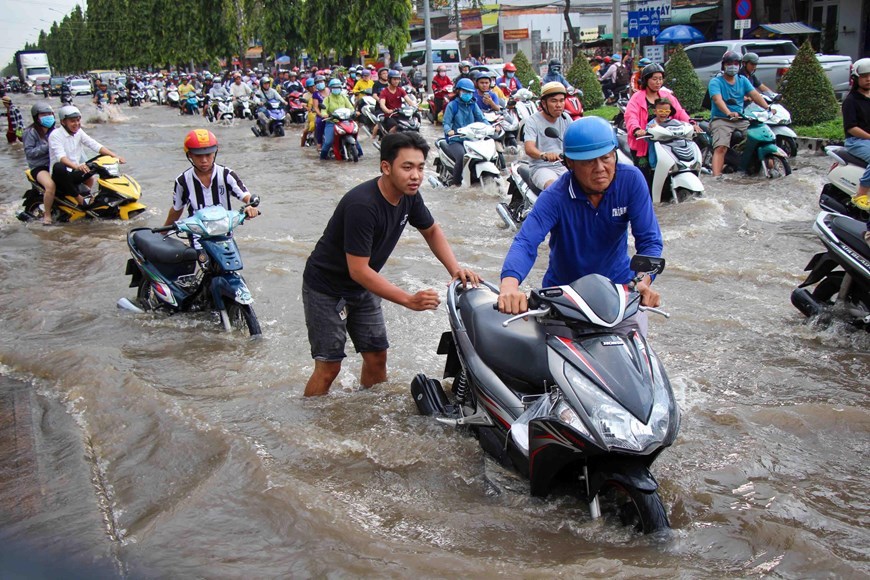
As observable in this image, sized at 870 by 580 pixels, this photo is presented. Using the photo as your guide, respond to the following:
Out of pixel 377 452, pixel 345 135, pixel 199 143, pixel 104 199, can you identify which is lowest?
pixel 377 452

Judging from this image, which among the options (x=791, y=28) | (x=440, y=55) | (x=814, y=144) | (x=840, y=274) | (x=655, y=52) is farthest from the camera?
(x=440, y=55)

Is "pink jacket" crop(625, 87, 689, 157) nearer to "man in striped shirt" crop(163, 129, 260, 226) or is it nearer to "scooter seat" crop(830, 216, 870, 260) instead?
"scooter seat" crop(830, 216, 870, 260)

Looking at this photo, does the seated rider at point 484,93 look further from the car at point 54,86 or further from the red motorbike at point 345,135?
the car at point 54,86

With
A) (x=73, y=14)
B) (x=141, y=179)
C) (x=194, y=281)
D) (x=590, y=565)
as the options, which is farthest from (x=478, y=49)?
(x=73, y=14)

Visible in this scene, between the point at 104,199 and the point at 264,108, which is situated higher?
the point at 264,108

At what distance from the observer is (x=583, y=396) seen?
3.29m

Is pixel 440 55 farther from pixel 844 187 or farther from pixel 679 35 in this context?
pixel 844 187

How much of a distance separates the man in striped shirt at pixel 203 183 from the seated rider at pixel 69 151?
4.45m

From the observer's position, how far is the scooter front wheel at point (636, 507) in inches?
131

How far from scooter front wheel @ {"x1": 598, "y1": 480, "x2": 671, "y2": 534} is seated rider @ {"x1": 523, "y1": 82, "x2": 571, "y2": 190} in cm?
521

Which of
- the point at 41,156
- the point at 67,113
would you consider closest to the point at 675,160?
the point at 67,113

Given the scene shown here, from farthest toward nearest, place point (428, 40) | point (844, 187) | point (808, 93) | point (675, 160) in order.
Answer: point (428, 40), point (808, 93), point (675, 160), point (844, 187)

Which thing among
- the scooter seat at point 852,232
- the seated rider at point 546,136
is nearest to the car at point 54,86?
the seated rider at point 546,136

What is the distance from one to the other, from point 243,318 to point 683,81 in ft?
42.2
